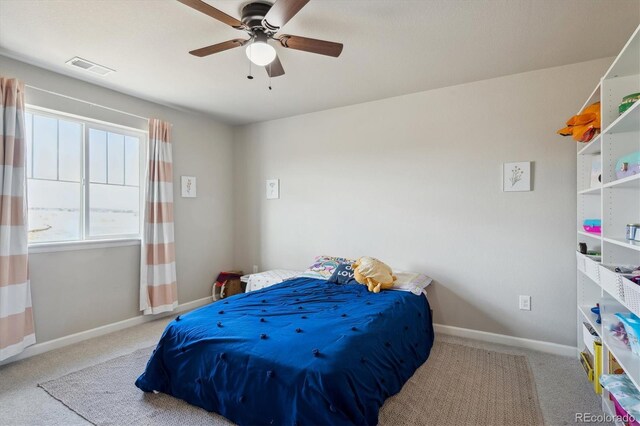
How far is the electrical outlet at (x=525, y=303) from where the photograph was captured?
287 centimetres

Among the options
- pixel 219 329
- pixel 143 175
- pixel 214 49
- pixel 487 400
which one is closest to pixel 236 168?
pixel 143 175

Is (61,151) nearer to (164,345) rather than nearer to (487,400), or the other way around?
(164,345)

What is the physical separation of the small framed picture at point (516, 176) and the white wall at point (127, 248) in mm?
3396

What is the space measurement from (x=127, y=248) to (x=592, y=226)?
13.5 ft

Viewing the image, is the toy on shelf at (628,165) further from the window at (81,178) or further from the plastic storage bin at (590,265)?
the window at (81,178)

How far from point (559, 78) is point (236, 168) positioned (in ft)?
12.4

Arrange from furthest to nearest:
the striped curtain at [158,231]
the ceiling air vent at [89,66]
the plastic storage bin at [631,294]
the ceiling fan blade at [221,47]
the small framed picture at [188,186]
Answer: the small framed picture at [188,186]
the striped curtain at [158,231]
the ceiling air vent at [89,66]
the ceiling fan blade at [221,47]
the plastic storage bin at [631,294]

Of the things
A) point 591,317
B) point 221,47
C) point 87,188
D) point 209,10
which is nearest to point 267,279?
point 87,188

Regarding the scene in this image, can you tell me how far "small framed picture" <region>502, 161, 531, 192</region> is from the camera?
2.86 m

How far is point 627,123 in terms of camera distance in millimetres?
1661

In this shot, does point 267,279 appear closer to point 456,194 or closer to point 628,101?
point 456,194

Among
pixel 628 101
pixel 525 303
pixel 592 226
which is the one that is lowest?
pixel 525 303

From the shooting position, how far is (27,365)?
256 centimetres

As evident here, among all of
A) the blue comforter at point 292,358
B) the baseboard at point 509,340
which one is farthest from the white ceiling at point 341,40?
the baseboard at point 509,340
